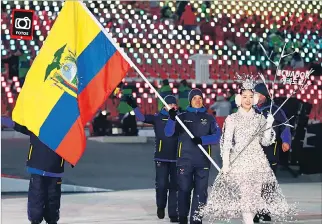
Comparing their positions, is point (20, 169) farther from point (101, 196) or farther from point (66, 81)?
point (66, 81)

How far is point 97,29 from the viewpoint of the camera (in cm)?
1359

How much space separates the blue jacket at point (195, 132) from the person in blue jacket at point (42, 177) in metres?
1.60

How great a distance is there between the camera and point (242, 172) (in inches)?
531

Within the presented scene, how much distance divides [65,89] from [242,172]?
6.79 ft

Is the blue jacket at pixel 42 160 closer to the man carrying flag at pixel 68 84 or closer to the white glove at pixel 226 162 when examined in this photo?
the man carrying flag at pixel 68 84

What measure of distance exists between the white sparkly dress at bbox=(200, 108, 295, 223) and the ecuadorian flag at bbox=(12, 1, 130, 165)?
1412 mm

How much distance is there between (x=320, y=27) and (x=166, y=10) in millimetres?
4185

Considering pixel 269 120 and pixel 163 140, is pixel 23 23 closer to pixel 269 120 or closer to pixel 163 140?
pixel 163 140

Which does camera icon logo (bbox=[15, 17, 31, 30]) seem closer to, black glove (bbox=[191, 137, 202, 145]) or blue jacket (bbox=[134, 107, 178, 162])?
blue jacket (bbox=[134, 107, 178, 162])

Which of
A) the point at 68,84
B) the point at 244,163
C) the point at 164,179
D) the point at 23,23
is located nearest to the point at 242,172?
the point at 244,163

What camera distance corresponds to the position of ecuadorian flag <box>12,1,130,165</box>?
13234mm

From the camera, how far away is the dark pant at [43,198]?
13719 millimetres

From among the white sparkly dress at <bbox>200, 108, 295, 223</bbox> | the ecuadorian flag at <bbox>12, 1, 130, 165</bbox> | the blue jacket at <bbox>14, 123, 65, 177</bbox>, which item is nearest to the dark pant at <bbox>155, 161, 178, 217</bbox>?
the white sparkly dress at <bbox>200, 108, 295, 223</bbox>

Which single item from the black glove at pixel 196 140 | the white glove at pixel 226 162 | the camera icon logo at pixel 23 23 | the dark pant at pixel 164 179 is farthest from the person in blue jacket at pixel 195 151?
the camera icon logo at pixel 23 23
